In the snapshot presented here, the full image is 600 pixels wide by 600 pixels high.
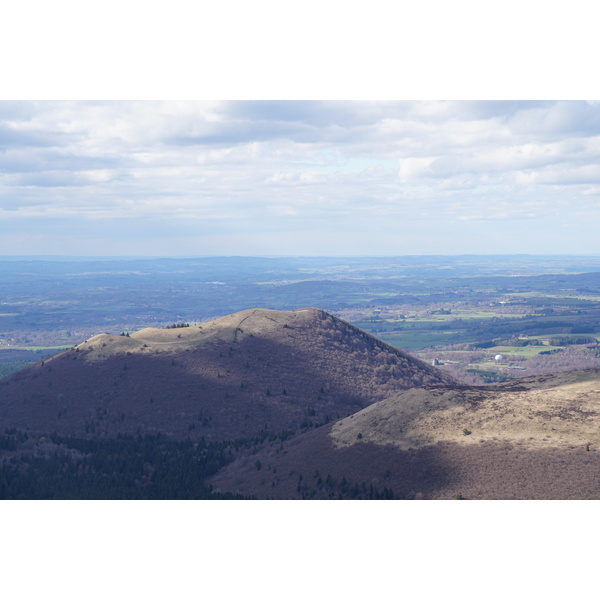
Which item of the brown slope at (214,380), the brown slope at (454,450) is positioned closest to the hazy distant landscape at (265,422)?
the brown slope at (454,450)

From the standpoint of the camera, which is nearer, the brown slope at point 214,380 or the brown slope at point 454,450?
the brown slope at point 454,450

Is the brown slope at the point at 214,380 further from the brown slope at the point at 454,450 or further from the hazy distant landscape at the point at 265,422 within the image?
the brown slope at the point at 454,450

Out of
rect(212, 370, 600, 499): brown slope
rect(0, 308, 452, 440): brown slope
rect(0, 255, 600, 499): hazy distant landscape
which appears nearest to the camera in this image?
rect(212, 370, 600, 499): brown slope

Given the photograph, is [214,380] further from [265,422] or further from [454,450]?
[454,450]

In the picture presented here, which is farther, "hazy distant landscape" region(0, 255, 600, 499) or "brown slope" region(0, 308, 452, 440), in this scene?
"brown slope" region(0, 308, 452, 440)

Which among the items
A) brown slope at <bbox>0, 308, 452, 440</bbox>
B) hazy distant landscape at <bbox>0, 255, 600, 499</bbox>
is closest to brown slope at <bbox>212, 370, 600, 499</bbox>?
hazy distant landscape at <bbox>0, 255, 600, 499</bbox>

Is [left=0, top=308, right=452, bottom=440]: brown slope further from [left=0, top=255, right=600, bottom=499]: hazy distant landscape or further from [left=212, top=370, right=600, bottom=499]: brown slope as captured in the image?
[left=212, top=370, right=600, bottom=499]: brown slope

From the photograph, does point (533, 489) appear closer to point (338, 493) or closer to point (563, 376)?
point (338, 493)
